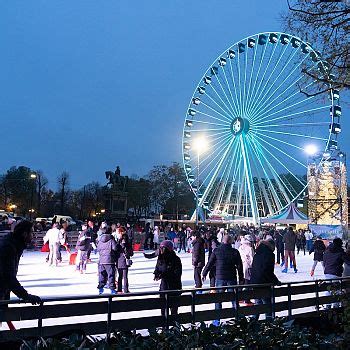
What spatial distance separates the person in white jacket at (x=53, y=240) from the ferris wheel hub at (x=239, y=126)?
17248 millimetres

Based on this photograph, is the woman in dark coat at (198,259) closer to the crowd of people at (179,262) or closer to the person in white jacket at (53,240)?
the crowd of people at (179,262)

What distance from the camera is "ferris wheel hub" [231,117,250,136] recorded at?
32.1 metres

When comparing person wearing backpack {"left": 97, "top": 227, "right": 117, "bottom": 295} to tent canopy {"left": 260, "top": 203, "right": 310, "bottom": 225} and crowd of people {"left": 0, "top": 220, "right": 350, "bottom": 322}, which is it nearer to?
crowd of people {"left": 0, "top": 220, "right": 350, "bottom": 322}

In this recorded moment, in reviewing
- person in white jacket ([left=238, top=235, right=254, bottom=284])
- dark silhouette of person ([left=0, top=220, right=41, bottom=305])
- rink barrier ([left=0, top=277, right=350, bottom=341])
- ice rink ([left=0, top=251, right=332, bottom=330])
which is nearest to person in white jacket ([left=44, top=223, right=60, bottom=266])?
ice rink ([left=0, top=251, right=332, bottom=330])

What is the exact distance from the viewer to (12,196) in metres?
72.4

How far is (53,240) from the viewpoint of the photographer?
17734 millimetres

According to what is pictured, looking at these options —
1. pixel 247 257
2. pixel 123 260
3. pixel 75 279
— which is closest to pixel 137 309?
pixel 123 260

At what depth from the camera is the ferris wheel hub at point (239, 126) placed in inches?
1265

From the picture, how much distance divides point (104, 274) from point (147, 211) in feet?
241

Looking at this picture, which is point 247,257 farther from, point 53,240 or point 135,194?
point 135,194

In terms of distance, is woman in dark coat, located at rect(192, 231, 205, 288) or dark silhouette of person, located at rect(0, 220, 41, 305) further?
woman in dark coat, located at rect(192, 231, 205, 288)

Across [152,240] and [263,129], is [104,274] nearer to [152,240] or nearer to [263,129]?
[152,240]

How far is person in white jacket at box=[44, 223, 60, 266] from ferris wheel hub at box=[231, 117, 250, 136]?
17.2m

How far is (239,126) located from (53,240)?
58.5 feet
